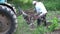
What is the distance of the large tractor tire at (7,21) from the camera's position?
8.79 meters

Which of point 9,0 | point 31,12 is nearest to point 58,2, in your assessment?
point 31,12

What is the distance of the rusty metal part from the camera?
8.80 meters

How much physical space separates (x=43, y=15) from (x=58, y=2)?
702 cm

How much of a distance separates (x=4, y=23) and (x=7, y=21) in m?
0.13

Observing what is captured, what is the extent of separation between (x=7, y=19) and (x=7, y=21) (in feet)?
0.19

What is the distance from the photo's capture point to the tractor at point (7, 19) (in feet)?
28.9

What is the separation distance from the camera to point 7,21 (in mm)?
8922

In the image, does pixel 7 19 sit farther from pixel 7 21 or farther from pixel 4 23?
pixel 4 23

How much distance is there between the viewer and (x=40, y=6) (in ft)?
36.0

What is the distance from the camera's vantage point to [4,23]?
883 cm

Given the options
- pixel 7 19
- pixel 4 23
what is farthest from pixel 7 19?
pixel 4 23

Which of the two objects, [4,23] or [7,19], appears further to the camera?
[7,19]

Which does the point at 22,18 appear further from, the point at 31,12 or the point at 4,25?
the point at 4,25

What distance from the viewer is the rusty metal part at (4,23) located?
880 centimetres
